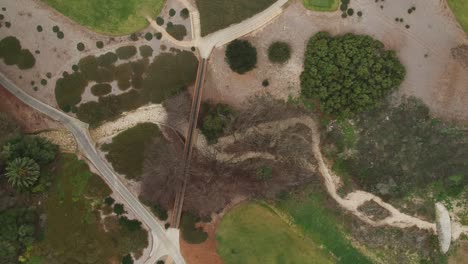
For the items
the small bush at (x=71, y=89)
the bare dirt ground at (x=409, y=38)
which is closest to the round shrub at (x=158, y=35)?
the small bush at (x=71, y=89)

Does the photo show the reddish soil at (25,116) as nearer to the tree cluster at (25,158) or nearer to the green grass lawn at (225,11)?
the tree cluster at (25,158)

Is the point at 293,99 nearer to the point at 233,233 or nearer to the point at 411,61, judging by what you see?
the point at 411,61

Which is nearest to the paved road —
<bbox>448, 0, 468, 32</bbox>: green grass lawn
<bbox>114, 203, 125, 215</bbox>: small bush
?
<bbox>114, 203, 125, 215</bbox>: small bush

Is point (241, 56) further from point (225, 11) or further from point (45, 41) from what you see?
point (45, 41)

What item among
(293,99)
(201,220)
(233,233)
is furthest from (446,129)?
(201,220)

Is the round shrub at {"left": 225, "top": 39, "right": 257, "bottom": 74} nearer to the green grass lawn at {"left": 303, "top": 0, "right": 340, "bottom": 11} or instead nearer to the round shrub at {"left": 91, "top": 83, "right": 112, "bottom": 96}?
the green grass lawn at {"left": 303, "top": 0, "right": 340, "bottom": 11}

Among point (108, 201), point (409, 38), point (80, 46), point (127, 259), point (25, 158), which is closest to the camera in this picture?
point (25, 158)

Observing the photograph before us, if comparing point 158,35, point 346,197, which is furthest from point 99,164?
point 346,197

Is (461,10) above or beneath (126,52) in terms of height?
A: above
